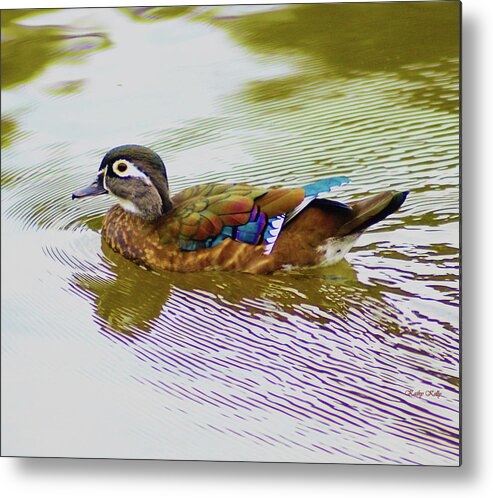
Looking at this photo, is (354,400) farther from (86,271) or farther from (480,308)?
(86,271)

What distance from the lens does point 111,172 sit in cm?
156

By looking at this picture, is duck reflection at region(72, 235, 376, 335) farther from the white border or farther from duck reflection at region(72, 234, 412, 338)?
the white border

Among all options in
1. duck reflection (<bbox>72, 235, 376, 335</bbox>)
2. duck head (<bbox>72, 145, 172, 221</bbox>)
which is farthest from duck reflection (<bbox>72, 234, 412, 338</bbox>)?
duck head (<bbox>72, 145, 172, 221</bbox>)

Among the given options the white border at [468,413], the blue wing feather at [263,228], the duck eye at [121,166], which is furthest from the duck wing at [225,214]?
the white border at [468,413]

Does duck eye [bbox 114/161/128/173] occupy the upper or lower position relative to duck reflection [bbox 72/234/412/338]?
upper

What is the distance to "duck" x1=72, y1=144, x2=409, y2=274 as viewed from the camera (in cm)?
151

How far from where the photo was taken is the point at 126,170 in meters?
1.56

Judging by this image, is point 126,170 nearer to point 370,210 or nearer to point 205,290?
point 205,290

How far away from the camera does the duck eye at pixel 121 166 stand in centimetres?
156

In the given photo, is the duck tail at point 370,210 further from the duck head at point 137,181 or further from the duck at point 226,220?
the duck head at point 137,181

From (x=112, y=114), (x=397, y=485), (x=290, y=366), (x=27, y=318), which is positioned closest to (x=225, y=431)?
(x=290, y=366)
